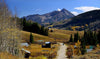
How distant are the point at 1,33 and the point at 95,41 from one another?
7701 centimetres

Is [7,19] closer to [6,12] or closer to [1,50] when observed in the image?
[6,12]

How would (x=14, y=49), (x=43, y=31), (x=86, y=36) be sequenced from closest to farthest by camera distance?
(x=14, y=49) → (x=86, y=36) → (x=43, y=31)

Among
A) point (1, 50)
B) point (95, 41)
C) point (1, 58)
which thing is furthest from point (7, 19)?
point (95, 41)

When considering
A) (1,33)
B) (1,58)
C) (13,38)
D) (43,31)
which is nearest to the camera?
(1,58)

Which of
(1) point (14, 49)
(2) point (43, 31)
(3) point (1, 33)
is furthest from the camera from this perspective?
(2) point (43, 31)

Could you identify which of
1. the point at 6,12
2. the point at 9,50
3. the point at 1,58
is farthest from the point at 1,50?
the point at 6,12

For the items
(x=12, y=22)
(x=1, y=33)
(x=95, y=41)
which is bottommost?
A: (x=95, y=41)

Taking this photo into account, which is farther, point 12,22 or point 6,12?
point 12,22

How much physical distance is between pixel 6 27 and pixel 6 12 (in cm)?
177

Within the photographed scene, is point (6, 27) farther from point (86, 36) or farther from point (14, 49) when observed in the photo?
point (86, 36)

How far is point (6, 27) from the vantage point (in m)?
14.2

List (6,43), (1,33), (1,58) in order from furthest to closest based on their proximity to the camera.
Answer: (6,43) → (1,33) → (1,58)

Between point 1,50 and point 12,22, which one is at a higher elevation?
point 12,22

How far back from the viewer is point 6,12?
1448cm
